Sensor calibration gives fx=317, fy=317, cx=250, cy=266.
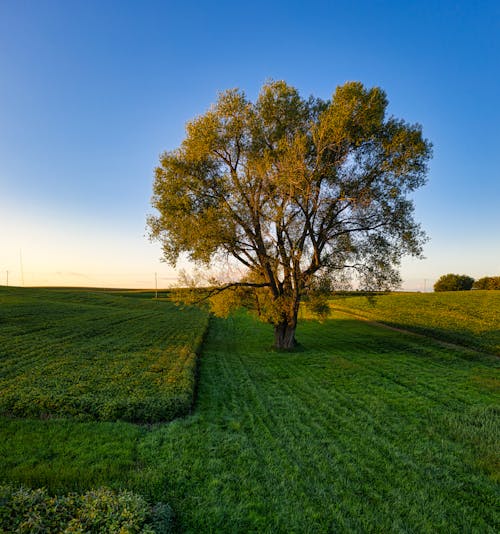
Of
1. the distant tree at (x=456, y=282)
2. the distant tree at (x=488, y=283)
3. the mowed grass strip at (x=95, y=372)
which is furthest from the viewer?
the distant tree at (x=456, y=282)

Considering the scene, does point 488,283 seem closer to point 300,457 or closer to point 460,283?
point 460,283

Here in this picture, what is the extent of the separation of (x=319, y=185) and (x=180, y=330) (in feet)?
66.2

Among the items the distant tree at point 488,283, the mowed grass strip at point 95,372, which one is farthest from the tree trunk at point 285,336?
the distant tree at point 488,283

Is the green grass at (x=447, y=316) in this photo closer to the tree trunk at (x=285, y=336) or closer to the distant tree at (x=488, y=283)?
the tree trunk at (x=285, y=336)

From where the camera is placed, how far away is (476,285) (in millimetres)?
96000

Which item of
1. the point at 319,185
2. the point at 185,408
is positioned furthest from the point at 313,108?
the point at 185,408

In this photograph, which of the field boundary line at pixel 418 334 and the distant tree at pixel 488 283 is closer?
the field boundary line at pixel 418 334

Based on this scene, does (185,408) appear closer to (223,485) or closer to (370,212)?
(223,485)

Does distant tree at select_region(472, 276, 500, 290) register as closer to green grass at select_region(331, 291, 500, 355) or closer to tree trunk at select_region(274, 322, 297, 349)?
green grass at select_region(331, 291, 500, 355)

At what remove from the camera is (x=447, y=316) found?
38062 millimetres

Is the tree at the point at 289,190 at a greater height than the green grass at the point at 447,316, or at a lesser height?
greater

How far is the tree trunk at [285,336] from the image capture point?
78.4 feet

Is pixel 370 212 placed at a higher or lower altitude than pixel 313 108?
lower

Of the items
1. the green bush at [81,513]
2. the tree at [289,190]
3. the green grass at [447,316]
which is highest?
the tree at [289,190]
